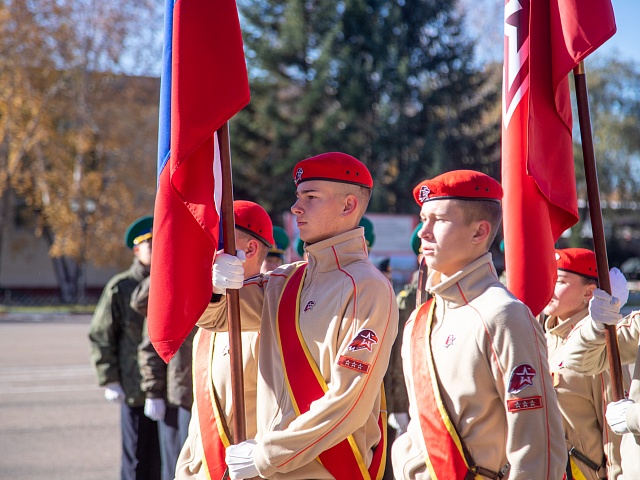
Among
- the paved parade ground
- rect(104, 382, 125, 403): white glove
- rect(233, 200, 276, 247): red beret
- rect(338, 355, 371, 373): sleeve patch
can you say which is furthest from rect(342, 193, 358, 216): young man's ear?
the paved parade ground

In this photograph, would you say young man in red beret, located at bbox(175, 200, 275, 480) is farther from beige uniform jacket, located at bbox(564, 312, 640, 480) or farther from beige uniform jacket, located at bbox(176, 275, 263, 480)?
beige uniform jacket, located at bbox(564, 312, 640, 480)

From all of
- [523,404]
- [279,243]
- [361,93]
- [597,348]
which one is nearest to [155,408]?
[279,243]

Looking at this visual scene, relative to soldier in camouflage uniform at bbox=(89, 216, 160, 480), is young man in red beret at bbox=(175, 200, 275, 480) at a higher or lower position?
higher

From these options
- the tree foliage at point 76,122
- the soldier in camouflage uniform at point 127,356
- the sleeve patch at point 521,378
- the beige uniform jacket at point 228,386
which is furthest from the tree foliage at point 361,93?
the sleeve patch at point 521,378

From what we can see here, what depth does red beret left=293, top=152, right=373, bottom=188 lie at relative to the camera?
11.4ft

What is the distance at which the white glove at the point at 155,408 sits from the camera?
609 centimetres

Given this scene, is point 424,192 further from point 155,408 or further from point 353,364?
point 155,408

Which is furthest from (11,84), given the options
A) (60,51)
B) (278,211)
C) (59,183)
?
(278,211)

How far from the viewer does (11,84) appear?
1280 inches

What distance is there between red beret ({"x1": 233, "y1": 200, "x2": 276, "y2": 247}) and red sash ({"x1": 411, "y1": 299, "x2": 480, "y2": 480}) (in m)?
1.50

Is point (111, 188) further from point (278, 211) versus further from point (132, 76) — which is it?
point (278, 211)

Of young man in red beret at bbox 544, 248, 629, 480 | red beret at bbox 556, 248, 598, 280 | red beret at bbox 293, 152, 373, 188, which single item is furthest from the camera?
red beret at bbox 556, 248, 598, 280

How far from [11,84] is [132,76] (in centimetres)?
521

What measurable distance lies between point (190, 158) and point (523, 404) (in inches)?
71.2
